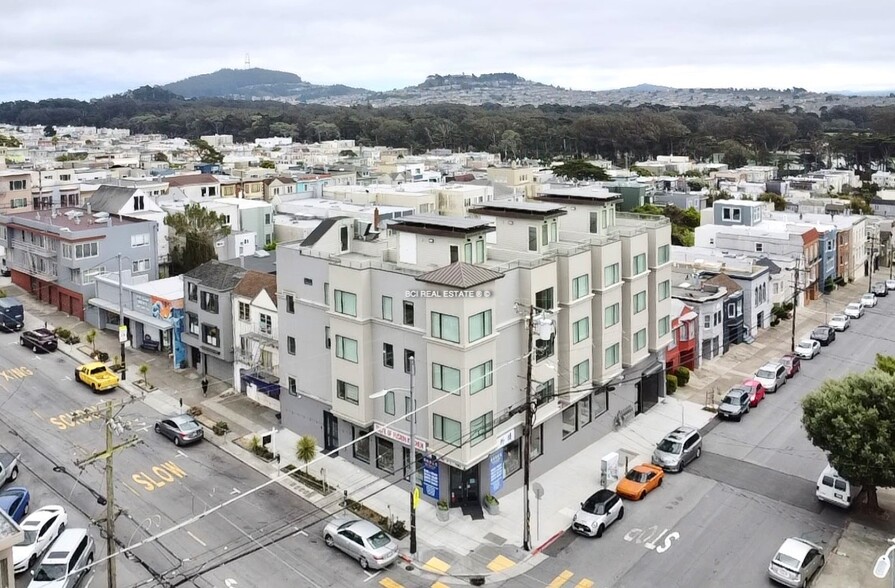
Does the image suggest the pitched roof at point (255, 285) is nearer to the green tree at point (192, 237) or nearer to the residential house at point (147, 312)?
the residential house at point (147, 312)

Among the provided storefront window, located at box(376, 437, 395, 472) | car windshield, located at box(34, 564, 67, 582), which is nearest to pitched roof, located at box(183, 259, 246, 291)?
storefront window, located at box(376, 437, 395, 472)

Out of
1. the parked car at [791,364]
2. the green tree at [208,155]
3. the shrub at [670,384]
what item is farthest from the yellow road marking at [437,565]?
the green tree at [208,155]

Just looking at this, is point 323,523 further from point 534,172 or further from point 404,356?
point 534,172

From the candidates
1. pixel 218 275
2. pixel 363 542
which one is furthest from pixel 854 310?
pixel 363 542

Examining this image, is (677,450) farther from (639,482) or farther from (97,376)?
(97,376)

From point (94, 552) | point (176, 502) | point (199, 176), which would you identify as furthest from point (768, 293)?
point (199, 176)

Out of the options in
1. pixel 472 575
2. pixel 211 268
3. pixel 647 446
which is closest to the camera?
pixel 472 575
